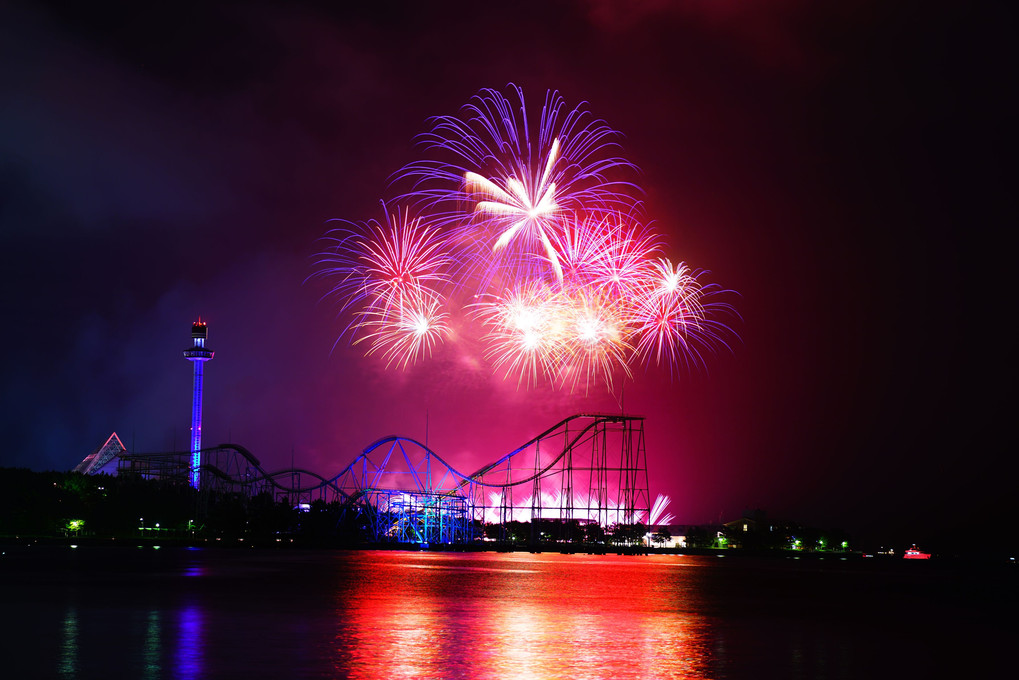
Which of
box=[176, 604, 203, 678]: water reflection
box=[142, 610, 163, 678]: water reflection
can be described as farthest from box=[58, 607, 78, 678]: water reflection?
box=[176, 604, 203, 678]: water reflection

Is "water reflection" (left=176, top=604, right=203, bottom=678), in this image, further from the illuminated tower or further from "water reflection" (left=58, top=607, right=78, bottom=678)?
the illuminated tower

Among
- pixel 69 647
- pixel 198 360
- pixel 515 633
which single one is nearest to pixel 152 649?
pixel 69 647

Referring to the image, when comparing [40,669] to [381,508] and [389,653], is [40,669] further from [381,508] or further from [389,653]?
[381,508]

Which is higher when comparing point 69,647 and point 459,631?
point 69,647

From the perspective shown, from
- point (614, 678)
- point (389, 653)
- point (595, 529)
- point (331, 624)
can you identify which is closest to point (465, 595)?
point (331, 624)

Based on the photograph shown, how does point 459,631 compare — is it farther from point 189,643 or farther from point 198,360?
point 198,360

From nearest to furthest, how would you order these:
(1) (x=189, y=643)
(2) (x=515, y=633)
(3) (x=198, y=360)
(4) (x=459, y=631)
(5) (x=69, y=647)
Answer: (5) (x=69, y=647) < (1) (x=189, y=643) < (2) (x=515, y=633) < (4) (x=459, y=631) < (3) (x=198, y=360)
